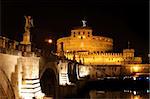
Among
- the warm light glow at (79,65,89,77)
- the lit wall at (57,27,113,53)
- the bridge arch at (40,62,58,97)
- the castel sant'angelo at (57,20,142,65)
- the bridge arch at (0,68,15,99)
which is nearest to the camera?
the bridge arch at (0,68,15,99)

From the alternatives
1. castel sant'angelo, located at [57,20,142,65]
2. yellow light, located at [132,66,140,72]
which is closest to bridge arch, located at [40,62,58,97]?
castel sant'angelo, located at [57,20,142,65]

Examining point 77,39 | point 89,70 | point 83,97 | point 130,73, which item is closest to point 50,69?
point 83,97

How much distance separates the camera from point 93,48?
88.4 m

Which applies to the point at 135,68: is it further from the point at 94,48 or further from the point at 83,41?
the point at 83,41

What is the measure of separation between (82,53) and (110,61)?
7.25 metres

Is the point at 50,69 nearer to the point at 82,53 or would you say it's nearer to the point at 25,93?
the point at 25,93

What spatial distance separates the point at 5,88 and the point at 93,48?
73.0 meters

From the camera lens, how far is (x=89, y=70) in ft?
218

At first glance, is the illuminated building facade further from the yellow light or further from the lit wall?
the yellow light

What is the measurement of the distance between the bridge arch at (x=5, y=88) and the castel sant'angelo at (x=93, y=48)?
62940 mm

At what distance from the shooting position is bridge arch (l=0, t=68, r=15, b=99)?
51.0ft

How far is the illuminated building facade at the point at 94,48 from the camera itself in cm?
8044

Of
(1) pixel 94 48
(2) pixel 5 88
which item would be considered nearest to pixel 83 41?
(1) pixel 94 48

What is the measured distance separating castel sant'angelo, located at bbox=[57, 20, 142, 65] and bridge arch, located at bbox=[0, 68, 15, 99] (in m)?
62.9
